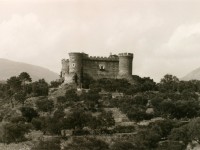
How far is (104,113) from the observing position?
71125 millimetres

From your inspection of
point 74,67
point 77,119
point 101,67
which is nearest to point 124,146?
point 77,119

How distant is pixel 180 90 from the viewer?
9181 cm

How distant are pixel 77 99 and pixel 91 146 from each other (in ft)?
83.1

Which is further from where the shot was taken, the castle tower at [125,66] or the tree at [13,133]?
the castle tower at [125,66]

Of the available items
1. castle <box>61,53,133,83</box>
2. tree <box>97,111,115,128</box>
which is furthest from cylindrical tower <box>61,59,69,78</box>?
tree <box>97,111,115,128</box>

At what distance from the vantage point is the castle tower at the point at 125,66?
297 ft

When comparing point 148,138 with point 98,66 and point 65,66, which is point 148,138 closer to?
point 98,66

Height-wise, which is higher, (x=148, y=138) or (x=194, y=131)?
(x=194, y=131)

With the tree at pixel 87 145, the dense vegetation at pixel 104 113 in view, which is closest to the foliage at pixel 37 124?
the dense vegetation at pixel 104 113

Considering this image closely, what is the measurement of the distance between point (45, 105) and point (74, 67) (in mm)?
12772

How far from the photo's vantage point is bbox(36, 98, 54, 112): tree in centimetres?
7869

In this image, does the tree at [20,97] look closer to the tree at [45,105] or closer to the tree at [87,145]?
the tree at [45,105]

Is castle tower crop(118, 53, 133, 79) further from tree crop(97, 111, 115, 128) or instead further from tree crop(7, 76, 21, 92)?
tree crop(97, 111, 115, 128)

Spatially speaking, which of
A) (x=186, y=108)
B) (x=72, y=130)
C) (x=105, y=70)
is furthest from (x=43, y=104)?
(x=186, y=108)
